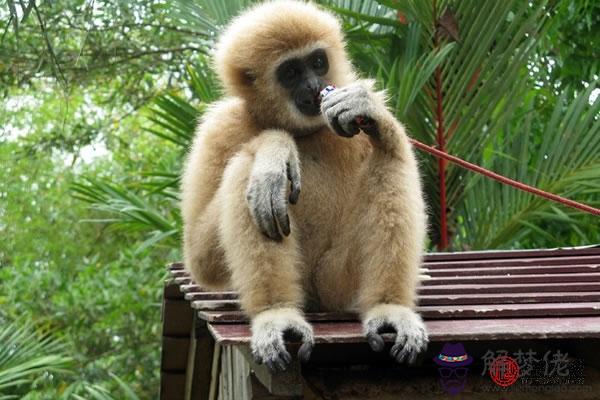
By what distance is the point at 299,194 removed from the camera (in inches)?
167

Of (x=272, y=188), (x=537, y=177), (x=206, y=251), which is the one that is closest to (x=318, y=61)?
(x=272, y=188)

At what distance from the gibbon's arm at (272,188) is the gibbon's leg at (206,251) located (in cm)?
37

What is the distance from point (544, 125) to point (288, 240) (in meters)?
5.22

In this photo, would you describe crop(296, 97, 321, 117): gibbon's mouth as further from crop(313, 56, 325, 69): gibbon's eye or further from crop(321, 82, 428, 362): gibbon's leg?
crop(321, 82, 428, 362): gibbon's leg

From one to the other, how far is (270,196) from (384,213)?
513 millimetres

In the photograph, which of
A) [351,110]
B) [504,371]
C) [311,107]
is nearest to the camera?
[504,371]

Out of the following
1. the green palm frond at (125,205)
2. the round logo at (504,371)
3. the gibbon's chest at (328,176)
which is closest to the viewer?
the round logo at (504,371)

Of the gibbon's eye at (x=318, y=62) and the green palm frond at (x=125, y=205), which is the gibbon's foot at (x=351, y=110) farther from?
the green palm frond at (x=125, y=205)

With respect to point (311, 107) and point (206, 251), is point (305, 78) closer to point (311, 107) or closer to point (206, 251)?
point (311, 107)

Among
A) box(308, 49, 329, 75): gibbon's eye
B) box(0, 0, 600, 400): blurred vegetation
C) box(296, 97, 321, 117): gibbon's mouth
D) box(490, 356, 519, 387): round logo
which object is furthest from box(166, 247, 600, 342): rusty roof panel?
box(0, 0, 600, 400): blurred vegetation

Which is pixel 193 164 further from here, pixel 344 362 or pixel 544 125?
pixel 544 125

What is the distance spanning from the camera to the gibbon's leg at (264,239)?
386 cm

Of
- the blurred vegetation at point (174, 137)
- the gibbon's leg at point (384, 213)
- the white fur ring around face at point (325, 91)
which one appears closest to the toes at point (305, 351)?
the gibbon's leg at point (384, 213)

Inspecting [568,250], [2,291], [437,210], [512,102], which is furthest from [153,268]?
[568,250]
